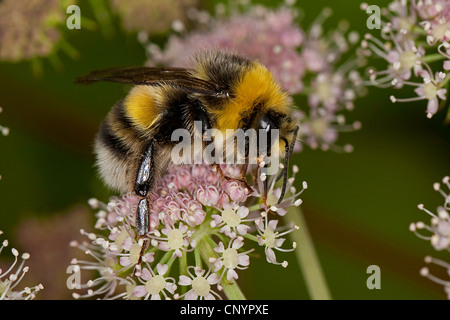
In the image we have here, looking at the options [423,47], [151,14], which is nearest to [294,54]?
[423,47]

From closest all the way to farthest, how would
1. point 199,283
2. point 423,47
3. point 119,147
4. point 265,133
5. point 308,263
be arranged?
point 265,133 → point 199,283 → point 119,147 → point 423,47 → point 308,263

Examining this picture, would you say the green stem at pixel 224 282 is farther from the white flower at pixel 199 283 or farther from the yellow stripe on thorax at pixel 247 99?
the yellow stripe on thorax at pixel 247 99

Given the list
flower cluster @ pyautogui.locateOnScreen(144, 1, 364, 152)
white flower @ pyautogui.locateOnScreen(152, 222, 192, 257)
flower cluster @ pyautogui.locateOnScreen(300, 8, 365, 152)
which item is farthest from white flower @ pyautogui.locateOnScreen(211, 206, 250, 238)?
flower cluster @ pyautogui.locateOnScreen(300, 8, 365, 152)

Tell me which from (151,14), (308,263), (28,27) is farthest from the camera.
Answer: (151,14)

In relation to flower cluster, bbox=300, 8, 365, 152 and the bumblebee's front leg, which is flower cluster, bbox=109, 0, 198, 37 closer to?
flower cluster, bbox=300, 8, 365, 152

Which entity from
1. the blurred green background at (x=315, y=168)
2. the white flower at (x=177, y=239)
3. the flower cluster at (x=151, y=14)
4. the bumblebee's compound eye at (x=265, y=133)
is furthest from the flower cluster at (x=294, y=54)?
the white flower at (x=177, y=239)

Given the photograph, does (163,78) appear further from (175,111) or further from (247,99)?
(247,99)
